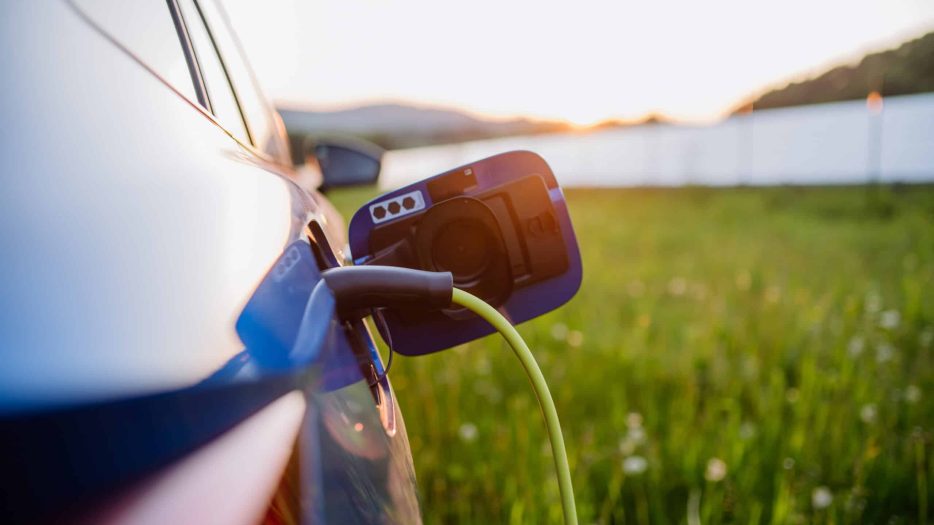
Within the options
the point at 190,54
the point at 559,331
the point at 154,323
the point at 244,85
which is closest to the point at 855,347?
the point at 559,331

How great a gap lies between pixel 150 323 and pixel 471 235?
2.24 ft

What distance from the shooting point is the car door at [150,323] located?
1.69 ft

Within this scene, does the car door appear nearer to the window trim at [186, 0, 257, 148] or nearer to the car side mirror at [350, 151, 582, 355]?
the car side mirror at [350, 151, 582, 355]

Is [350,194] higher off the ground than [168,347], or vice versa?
[168,347]

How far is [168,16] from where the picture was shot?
4.45ft

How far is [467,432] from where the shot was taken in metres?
3.04

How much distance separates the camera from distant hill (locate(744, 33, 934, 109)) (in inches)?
814

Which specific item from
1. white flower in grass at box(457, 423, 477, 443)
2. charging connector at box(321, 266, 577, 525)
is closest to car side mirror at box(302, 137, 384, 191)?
white flower in grass at box(457, 423, 477, 443)

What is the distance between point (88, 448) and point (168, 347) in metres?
0.10

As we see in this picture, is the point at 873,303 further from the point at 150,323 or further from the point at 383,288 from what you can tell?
the point at 150,323

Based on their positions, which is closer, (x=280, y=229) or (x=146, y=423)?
(x=146, y=423)

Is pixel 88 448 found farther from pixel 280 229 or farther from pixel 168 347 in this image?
pixel 280 229

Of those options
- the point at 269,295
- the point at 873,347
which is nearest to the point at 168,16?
the point at 269,295

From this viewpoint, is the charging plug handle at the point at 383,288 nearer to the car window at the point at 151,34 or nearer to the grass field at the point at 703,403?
the car window at the point at 151,34
